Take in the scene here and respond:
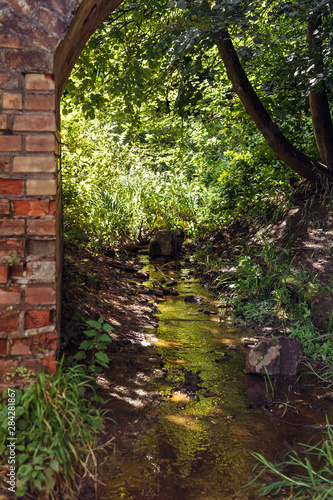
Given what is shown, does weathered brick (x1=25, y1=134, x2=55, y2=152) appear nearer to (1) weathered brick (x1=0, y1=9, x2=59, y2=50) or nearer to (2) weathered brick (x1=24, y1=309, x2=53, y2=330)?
(1) weathered brick (x1=0, y1=9, x2=59, y2=50)

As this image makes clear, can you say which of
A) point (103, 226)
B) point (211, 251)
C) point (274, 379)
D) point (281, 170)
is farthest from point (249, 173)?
point (274, 379)

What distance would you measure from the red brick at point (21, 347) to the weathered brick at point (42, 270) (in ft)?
1.07

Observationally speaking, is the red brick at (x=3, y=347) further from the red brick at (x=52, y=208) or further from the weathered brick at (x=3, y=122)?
the weathered brick at (x=3, y=122)

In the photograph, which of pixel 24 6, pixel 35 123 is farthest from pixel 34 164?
pixel 24 6

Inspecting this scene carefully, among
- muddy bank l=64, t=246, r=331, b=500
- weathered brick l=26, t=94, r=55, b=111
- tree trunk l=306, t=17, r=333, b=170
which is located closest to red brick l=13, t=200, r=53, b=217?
weathered brick l=26, t=94, r=55, b=111

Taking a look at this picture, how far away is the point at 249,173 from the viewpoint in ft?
26.0

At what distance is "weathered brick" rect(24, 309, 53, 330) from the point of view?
2.47m

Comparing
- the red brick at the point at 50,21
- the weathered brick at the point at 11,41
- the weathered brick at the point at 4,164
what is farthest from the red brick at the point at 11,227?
the red brick at the point at 50,21

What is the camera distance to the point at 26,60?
2418 mm

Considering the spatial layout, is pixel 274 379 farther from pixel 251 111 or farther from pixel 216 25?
pixel 251 111

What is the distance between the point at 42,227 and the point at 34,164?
33 centimetres

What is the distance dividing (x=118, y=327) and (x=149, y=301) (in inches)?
49.3

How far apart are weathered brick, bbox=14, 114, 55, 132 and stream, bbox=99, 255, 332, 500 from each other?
1.73 m

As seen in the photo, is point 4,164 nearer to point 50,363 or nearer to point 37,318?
point 37,318
